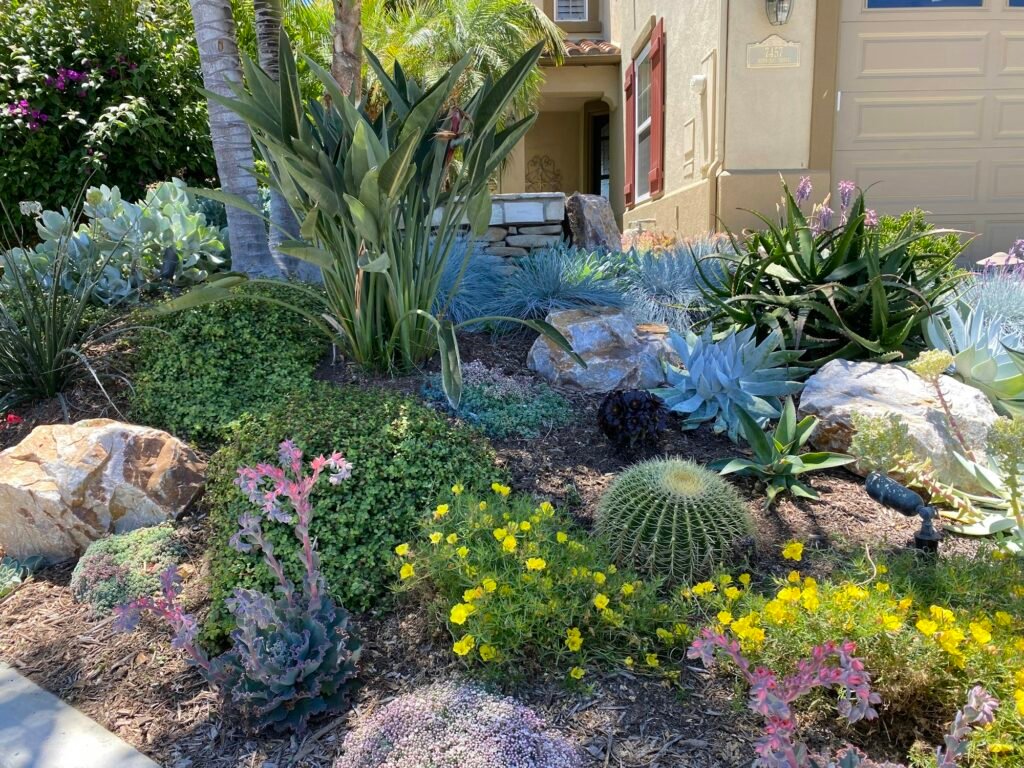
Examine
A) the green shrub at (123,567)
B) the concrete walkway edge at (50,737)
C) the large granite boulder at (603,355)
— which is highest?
the large granite boulder at (603,355)

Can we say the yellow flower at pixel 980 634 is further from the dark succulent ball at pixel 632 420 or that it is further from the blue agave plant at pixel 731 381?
the blue agave plant at pixel 731 381

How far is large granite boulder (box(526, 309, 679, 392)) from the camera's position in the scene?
12.3 feet

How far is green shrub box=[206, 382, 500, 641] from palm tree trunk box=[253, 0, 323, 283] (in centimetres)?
168

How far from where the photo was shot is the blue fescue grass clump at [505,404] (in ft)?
10.5

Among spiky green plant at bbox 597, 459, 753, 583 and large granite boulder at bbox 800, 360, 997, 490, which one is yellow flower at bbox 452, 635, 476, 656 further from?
large granite boulder at bbox 800, 360, 997, 490

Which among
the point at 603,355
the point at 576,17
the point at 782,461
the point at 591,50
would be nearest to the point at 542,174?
the point at 576,17

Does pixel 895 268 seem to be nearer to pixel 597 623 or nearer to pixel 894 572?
pixel 894 572

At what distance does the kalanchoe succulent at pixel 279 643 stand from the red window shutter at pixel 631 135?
10154mm

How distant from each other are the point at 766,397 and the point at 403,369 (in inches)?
71.7

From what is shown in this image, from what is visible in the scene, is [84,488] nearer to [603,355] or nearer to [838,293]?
[603,355]

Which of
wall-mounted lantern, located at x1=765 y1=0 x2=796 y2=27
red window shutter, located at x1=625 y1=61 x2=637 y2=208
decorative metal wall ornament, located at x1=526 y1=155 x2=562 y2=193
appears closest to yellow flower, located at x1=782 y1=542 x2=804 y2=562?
wall-mounted lantern, located at x1=765 y1=0 x2=796 y2=27

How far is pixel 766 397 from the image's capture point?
3.47 meters

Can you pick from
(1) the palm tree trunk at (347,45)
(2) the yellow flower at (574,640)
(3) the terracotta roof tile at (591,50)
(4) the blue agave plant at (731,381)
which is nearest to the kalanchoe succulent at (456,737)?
(2) the yellow flower at (574,640)

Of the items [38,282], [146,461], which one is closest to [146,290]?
[38,282]
